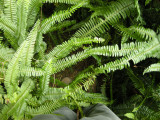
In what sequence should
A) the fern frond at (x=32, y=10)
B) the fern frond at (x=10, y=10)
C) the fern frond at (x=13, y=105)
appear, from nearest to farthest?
A: the fern frond at (x=13, y=105)
the fern frond at (x=10, y=10)
the fern frond at (x=32, y=10)

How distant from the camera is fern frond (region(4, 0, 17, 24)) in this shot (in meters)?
1.78

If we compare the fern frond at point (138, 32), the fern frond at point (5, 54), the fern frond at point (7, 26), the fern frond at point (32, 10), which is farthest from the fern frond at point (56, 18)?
the fern frond at point (138, 32)

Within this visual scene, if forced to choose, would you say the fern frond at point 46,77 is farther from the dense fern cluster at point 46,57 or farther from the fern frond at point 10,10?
the fern frond at point 10,10

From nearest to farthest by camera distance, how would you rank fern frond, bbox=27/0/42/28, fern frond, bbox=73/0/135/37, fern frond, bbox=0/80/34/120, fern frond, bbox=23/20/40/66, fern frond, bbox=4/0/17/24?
1. fern frond, bbox=0/80/34/120
2. fern frond, bbox=23/20/40/66
3. fern frond, bbox=4/0/17/24
4. fern frond, bbox=27/0/42/28
5. fern frond, bbox=73/0/135/37

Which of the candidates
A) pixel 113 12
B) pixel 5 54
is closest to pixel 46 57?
pixel 5 54

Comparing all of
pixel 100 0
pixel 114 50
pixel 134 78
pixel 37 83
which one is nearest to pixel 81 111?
pixel 37 83

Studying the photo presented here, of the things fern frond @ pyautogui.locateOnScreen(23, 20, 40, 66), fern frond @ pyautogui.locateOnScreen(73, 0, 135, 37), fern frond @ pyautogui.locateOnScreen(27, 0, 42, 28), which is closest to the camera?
fern frond @ pyautogui.locateOnScreen(23, 20, 40, 66)

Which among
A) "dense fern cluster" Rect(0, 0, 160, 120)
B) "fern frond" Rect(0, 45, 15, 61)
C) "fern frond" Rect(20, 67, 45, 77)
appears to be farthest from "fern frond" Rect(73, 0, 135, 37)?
"fern frond" Rect(0, 45, 15, 61)

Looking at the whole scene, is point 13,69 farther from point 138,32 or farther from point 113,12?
point 138,32

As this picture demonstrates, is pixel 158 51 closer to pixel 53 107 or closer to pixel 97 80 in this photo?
pixel 97 80

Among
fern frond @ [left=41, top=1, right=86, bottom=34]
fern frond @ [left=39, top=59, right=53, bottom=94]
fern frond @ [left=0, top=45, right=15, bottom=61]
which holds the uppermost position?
fern frond @ [left=41, top=1, right=86, bottom=34]

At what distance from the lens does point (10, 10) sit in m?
1.85

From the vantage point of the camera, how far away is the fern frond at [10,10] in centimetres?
178

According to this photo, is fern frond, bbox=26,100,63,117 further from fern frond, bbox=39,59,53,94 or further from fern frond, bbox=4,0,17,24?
fern frond, bbox=4,0,17,24
